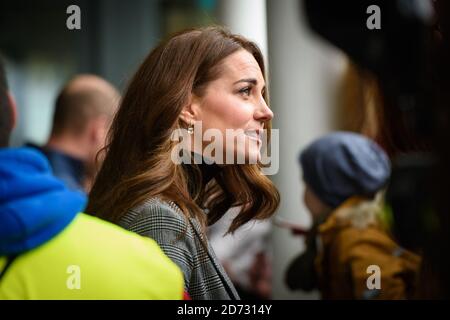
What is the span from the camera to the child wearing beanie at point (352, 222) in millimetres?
3115

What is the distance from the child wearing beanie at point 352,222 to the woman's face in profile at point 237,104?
3.24ft

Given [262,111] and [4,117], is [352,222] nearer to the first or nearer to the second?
[262,111]

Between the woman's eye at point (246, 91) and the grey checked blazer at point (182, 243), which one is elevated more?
the woman's eye at point (246, 91)

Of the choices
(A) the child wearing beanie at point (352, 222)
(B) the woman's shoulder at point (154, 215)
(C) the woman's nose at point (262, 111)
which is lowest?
(A) the child wearing beanie at point (352, 222)

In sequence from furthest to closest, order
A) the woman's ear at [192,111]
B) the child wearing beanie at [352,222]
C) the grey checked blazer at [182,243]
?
the child wearing beanie at [352,222]
the woman's ear at [192,111]
the grey checked blazer at [182,243]

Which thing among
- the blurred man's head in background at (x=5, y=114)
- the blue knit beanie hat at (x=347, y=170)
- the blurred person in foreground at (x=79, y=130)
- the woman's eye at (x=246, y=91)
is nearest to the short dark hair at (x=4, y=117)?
the blurred man's head in background at (x=5, y=114)

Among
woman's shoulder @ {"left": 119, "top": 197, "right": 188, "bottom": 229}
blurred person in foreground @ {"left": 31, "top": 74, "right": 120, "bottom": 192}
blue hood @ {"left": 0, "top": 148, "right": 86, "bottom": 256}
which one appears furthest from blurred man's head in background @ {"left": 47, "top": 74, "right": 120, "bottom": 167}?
blue hood @ {"left": 0, "top": 148, "right": 86, "bottom": 256}

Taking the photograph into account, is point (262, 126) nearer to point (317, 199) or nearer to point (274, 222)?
point (317, 199)

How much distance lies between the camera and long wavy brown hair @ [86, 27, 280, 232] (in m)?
2.27

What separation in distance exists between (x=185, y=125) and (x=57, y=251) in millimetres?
997

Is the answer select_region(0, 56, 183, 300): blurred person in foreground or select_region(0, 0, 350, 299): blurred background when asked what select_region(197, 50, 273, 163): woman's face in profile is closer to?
select_region(0, 56, 183, 300): blurred person in foreground

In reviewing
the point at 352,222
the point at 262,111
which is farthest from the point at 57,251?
the point at 352,222

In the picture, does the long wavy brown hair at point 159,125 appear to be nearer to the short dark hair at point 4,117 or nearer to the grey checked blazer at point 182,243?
the grey checked blazer at point 182,243

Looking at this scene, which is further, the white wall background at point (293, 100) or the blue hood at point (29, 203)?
the white wall background at point (293, 100)
